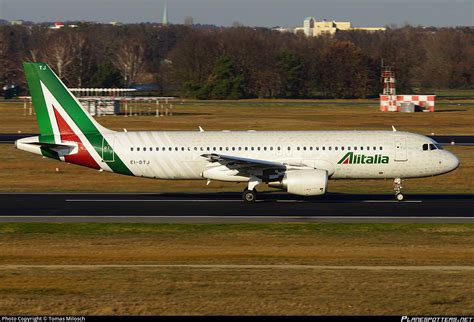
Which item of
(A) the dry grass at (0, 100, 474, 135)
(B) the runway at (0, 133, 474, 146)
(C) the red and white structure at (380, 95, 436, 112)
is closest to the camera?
(B) the runway at (0, 133, 474, 146)

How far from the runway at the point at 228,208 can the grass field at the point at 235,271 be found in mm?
2110

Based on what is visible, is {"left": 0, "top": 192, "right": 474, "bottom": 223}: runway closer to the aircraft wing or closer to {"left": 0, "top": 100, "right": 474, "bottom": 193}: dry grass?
the aircraft wing

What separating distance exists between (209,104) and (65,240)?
379 feet

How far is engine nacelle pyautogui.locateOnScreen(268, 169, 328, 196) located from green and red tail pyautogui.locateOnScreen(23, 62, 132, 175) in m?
9.17

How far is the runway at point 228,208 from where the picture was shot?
42.1 metres

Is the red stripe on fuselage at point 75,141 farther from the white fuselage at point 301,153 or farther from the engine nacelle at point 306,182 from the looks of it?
the engine nacelle at point 306,182

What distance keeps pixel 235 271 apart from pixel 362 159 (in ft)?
62.6

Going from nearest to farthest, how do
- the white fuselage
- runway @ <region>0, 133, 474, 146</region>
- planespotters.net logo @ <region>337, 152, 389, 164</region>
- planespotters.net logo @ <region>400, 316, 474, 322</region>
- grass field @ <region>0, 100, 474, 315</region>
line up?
1. planespotters.net logo @ <region>400, 316, 474, 322</region>
2. grass field @ <region>0, 100, 474, 315</region>
3. planespotters.net logo @ <region>337, 152, 389, 164</region>
4. the white fuselage
5. runway @ <region>0, 133, 474, 146</region>

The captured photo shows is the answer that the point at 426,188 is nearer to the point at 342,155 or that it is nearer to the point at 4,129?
the point at 342,155

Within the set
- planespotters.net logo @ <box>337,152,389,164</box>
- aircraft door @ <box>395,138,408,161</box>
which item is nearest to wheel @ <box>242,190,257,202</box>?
planespotters.net logo @ <box>337,152,389,164</box>

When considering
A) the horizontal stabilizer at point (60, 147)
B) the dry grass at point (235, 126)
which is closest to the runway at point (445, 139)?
the dry grass at point (235, 126)

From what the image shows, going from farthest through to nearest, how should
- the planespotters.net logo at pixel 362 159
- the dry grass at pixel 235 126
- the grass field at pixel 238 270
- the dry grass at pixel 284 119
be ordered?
the dry grass at pixel 284 119 → the dry grass at pixel 235 126 → the planespotters.net logo at pixel 362 159 → the grass field at pixel 238 270

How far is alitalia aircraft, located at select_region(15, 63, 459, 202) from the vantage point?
47.8 meters

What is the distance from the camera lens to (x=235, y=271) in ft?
99.8
